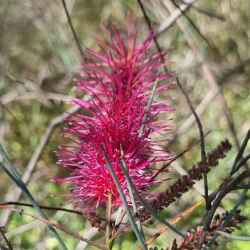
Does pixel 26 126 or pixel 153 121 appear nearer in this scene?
pixel 153 121

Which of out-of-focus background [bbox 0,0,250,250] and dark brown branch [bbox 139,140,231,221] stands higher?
out-of-focus background [bbox 0,0,250,250]

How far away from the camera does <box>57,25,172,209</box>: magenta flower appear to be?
3.03 feet

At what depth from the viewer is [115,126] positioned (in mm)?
918

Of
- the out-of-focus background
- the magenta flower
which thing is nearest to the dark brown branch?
the magenta flower

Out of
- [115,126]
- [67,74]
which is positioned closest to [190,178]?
[115,126]

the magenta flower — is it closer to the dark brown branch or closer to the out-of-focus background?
the dark brown branch

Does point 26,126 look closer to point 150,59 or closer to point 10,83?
point 10,83

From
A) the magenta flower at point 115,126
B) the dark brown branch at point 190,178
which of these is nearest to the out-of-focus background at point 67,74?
the magenta flower at point 115,126

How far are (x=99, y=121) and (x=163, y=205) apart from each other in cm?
16

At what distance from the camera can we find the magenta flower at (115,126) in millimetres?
924

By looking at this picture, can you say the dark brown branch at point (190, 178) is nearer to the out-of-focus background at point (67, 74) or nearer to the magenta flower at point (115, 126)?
the magenta flower at point (115, 126)

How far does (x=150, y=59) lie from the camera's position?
3.23ft

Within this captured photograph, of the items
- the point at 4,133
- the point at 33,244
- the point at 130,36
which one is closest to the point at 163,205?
the point at 130,36

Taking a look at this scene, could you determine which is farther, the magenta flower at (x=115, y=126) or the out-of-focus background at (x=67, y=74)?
the out-of-focus background at (x=67, y=74)
